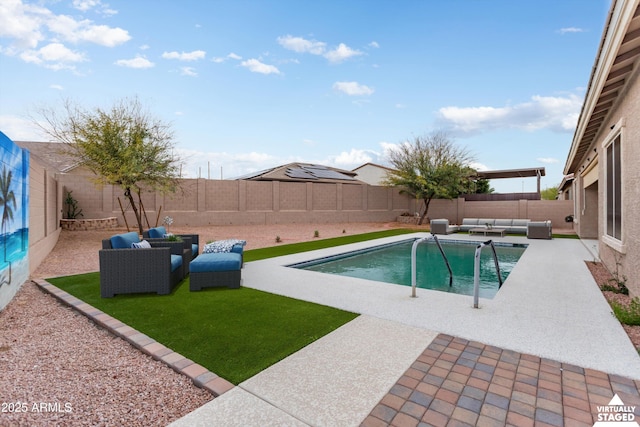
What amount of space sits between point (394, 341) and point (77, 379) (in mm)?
2856

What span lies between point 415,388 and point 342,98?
1703 cm

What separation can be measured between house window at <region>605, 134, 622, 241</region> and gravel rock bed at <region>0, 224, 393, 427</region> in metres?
7.12

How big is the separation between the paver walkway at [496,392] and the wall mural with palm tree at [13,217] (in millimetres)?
5364

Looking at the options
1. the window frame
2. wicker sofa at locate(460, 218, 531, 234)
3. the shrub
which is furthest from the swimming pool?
wicker sofa at locate(460, 218, 531, 234)

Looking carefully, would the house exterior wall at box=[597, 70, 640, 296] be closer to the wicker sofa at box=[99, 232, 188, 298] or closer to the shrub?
the shrub

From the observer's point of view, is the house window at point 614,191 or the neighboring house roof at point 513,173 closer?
the house window at point 614,191

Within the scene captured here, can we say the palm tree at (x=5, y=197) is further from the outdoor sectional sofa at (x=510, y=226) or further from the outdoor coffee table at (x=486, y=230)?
the outdoor coffee table at (x=486, y=230)

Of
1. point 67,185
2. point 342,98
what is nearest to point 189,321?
point 67,185

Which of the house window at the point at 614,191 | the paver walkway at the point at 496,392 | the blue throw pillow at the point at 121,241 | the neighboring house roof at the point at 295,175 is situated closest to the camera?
the paver walkway at the point at 496,392

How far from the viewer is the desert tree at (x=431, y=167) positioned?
66.0 ft

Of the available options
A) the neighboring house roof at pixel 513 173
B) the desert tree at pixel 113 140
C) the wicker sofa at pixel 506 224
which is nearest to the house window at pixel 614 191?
the wicker sofa at pixel 506 224

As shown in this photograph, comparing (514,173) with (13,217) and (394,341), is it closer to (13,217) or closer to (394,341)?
(394,341)

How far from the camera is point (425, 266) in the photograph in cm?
859

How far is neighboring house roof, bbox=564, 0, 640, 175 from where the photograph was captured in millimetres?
3424
